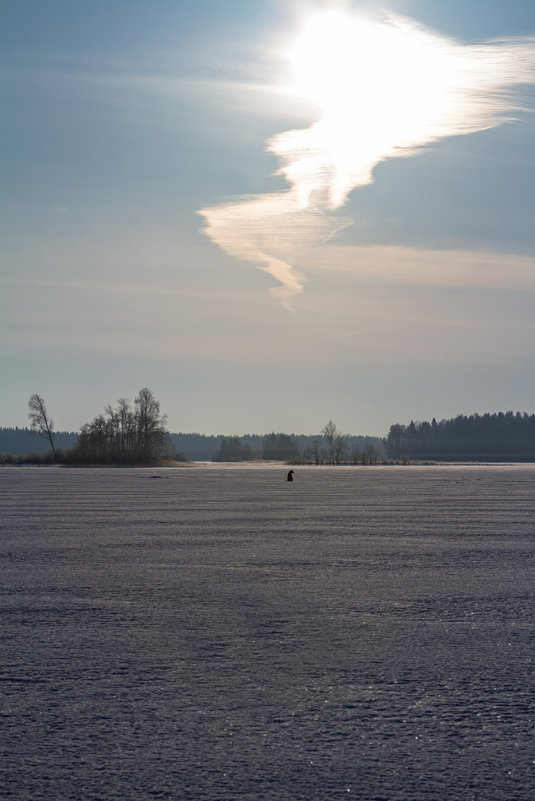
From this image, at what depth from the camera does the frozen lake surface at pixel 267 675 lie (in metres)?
4.26

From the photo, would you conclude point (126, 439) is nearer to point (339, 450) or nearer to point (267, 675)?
point (339, 450)

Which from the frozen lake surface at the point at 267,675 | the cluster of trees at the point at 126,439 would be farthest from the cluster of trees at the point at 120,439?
the frozen lake surface at the point at 267,675

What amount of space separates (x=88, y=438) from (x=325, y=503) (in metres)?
101

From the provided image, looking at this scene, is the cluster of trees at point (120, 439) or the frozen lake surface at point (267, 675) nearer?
the frozen lake surface at point (267, 675)

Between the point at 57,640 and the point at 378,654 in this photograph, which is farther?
the point at 57,640

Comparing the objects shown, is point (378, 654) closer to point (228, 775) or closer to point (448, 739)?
point (448, 739)

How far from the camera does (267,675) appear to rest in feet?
19.7

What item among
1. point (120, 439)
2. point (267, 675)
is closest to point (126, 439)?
point (120, 439)

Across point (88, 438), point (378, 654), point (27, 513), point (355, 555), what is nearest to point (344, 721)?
point (378, 654)

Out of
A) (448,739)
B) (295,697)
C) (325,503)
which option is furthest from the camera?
(325,503)

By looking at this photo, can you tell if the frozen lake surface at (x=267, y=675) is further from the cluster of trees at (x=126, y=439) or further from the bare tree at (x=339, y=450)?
the bare tree at (x=339, y=450)

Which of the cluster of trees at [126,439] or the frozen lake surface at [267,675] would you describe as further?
the cluster of trees at [126,439]

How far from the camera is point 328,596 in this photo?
368 inches

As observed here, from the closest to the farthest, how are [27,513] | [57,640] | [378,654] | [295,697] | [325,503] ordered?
[295,697]
[378,654]
[57,640]
[27,513]
[325,503]
